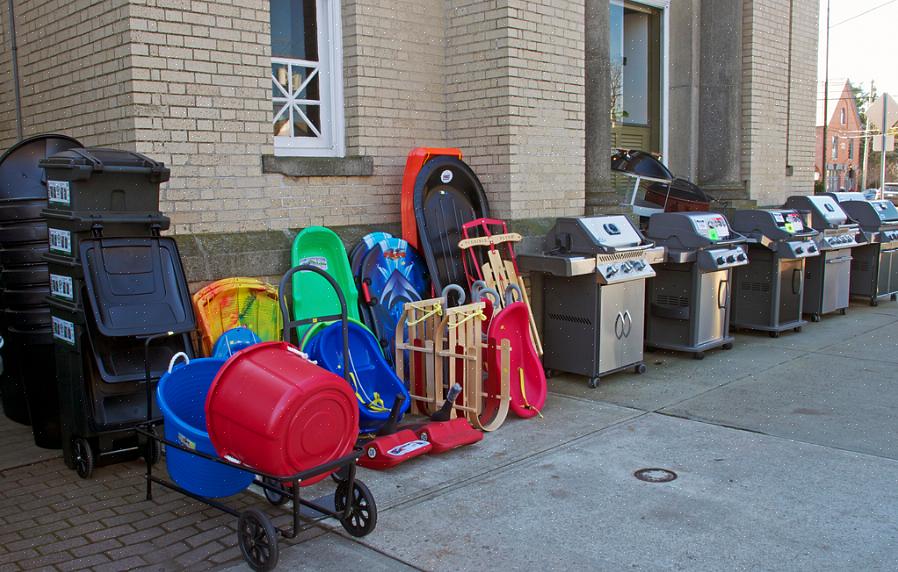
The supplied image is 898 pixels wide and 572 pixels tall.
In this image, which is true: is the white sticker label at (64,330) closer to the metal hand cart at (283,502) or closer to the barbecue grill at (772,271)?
the metal hand cart at (283,502)

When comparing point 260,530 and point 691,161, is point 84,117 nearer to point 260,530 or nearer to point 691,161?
point 260,530

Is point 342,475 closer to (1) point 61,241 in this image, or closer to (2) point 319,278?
(1) point 61,241

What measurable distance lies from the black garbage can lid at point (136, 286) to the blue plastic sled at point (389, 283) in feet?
6.24

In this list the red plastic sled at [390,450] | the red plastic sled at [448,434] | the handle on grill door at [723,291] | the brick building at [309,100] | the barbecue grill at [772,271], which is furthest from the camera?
the barbecue grill at [772,271]

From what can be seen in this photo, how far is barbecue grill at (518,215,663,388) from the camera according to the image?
22.3ft

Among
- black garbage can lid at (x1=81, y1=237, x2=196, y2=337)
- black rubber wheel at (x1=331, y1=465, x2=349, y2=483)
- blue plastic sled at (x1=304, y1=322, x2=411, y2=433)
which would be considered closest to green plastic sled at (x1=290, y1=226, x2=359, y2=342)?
blue plastic sled at (x1=304, y1=322, x2=411, y2=433)

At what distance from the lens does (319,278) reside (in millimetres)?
6391

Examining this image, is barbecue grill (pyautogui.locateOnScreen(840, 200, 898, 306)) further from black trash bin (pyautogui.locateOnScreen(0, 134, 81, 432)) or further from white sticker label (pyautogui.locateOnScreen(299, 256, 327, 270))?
black trash bin (pyautogui.locateOnScreen(0, 134, 81, 432))

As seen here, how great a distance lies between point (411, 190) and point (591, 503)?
11.1 ft

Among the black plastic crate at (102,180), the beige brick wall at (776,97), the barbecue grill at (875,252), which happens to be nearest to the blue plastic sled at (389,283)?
the black plastic crate at (102,180)

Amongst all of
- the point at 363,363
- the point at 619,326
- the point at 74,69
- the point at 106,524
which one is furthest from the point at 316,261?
the point at 106,524

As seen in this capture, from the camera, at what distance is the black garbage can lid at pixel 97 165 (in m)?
4.62

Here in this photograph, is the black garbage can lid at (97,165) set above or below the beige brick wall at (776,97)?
below

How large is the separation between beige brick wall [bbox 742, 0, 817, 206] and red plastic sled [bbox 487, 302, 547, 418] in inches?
262
